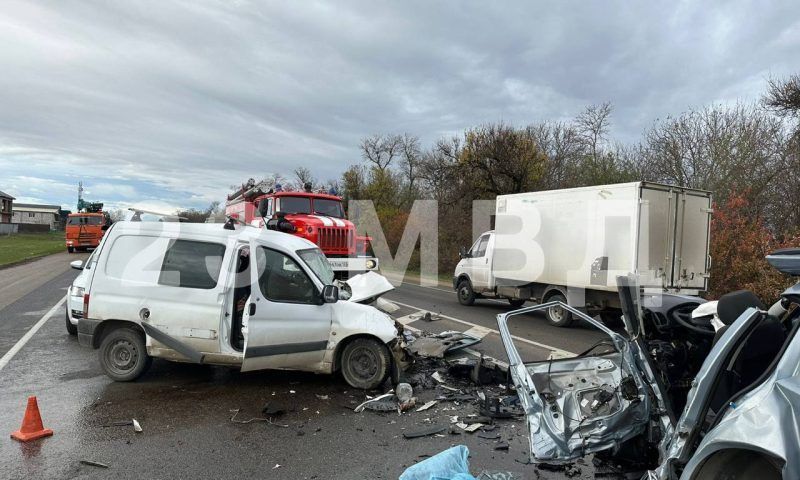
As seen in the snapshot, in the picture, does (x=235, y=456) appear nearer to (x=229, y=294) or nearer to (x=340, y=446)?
Result: (x=340, y=446)

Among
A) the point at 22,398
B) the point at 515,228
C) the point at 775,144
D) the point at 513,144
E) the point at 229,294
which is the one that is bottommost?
the point at 22,398

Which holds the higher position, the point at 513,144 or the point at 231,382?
the point at 513,144

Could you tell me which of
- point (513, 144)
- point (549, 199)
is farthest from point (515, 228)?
point (513, 144)

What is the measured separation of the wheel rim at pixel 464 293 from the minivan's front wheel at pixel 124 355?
9358 mm

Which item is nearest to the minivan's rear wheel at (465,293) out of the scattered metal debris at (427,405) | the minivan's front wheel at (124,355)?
the scattered metal debris at (427,405)

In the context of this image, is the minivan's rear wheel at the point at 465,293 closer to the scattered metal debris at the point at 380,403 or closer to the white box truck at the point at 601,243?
the white box truck at the point at 601,243

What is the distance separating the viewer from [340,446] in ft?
14.5

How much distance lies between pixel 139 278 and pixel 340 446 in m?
3.30

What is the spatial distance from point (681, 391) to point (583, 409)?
0.68 metres

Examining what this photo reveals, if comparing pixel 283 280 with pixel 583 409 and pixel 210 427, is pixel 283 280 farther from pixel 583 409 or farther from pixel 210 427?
pixel 583 409

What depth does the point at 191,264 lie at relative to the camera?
5.88 m

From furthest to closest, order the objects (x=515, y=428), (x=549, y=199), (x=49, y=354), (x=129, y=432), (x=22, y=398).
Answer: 1. (x=549, y=199)
2. (x=49, y=354)
3. (x=22, y=398)
4. (x=515, y=428)
5. (x=129, y=432)

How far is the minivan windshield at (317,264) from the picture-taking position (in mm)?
6164

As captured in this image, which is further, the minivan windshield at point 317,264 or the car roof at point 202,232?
the minivan windshield at point 317,264
